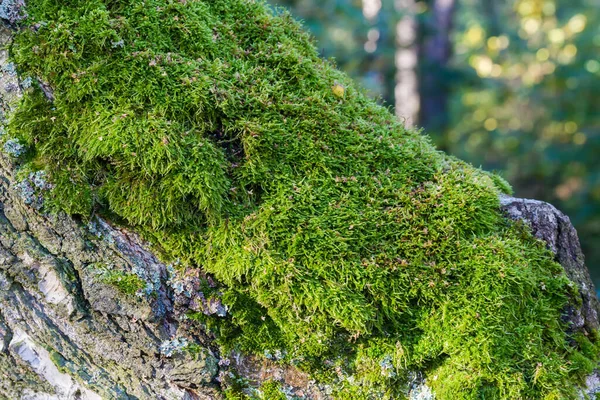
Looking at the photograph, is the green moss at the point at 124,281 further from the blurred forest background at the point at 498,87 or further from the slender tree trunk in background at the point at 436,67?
the slender tree trunk in background at the point at 436,67

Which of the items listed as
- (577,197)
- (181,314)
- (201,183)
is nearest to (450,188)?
(201,183)

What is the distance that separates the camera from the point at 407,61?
8156 mm

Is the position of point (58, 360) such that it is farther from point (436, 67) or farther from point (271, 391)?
point (436, 67)

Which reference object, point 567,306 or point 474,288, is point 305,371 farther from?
point 567,306

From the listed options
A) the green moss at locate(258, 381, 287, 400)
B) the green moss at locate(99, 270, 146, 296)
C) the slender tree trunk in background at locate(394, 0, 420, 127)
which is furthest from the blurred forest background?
the green moss at locate(258, 381, 287, 400)

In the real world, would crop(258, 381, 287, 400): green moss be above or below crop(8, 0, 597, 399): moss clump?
below

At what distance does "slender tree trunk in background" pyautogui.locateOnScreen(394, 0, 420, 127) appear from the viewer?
25.4ft

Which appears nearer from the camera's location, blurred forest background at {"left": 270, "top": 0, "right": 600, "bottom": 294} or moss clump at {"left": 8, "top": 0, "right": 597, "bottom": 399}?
moss clump at {"left": 8, "top": 0, "right": 597, "bottom": 399}

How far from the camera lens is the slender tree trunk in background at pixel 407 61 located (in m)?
7.74

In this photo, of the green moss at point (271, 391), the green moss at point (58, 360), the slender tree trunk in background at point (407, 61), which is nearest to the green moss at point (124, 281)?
the green moss at point (58, 360)

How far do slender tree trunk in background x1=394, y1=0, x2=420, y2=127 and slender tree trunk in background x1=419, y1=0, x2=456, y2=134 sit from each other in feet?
0.47

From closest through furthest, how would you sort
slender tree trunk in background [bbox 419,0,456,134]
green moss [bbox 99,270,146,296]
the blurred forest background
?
green moss [bbox 99,270,146,296] → the blurred forest background → slender tree trunk in background [bbox 419,0,456,134]

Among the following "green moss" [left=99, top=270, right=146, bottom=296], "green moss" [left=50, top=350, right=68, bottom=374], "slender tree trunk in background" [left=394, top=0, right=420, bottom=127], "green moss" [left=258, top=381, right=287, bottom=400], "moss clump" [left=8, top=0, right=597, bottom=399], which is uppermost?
"slender tree trunk in background" [left=394, top=0, right=420, bottom=127]

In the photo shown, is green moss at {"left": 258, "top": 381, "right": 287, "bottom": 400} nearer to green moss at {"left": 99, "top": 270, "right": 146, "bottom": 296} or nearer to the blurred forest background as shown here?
green moss at {"left": 99, "top": 270, "right": 146, "bottom": 296}
